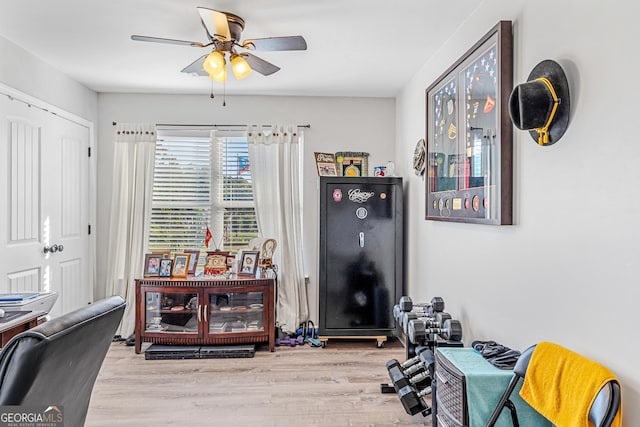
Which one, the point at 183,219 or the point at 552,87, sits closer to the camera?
the point at 552,87

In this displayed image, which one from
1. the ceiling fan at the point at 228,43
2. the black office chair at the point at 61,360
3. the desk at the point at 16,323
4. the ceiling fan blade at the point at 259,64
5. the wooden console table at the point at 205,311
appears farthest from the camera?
the wooden console table at the point at 205,311

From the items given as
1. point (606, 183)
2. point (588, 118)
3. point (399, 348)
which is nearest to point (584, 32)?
point (588, 118)

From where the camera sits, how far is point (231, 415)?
8.84ft

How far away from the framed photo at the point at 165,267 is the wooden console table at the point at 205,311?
0.25 feet

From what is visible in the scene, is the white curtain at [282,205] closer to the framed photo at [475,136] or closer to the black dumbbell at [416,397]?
the framed photo at [475,136]

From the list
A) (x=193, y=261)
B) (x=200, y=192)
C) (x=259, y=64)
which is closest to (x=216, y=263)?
(x=193, y=261)

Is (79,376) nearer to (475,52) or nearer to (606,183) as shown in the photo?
(606,183)

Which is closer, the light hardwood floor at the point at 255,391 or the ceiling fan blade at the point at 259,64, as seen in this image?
the light hardwood floor at the point at 255,391

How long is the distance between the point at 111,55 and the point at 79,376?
2.72 metres

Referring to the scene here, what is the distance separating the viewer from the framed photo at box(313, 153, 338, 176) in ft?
13.6

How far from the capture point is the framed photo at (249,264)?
4.00 m

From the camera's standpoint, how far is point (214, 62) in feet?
8.47

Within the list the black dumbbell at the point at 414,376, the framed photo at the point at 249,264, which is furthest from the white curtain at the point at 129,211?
the black dumbbell at the point at 414,376

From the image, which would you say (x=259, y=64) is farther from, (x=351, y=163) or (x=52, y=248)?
(x=52, y=248)
